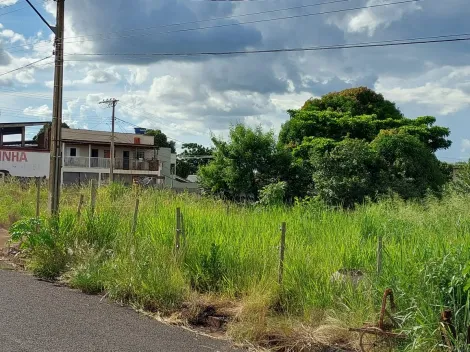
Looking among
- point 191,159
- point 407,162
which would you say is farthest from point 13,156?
point 191,159

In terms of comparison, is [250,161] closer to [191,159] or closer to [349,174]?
[349,174]

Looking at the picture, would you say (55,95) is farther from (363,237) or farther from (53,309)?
(363,237)

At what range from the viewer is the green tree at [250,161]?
95.6 feet

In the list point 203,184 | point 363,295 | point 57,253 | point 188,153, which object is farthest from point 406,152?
point 188,153

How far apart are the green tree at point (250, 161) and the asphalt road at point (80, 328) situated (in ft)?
65.8

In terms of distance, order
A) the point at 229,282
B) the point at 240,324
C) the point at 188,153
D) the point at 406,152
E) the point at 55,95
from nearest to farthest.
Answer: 1. the point at 240,324
2. the point at 229,282
3. the point at 55,95
4. the point at 406,152
5. the point at 188,153

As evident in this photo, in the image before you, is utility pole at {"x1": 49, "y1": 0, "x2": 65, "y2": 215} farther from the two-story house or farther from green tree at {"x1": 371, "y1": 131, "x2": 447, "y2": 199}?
the two-story house

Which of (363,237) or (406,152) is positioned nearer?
(363,237)

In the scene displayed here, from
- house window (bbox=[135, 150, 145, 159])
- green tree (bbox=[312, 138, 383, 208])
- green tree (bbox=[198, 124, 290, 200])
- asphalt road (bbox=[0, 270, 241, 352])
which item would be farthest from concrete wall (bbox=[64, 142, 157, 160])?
asphalt road (bbox=[0, 270, 241, 352])

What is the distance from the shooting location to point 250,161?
29.3 meters

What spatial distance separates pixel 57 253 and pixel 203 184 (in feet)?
68.9

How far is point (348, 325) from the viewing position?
6.57 meters

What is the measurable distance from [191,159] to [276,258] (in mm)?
79473

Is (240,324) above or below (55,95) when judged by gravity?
below
